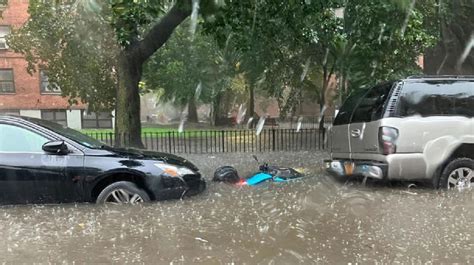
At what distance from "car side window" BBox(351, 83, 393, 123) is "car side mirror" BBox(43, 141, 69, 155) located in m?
4.36

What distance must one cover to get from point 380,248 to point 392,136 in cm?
260

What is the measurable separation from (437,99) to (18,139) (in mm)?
5996

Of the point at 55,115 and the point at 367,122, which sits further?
the point at 55,115

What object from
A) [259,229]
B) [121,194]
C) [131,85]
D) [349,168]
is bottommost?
[259,229]

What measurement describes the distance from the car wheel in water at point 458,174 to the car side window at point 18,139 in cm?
570

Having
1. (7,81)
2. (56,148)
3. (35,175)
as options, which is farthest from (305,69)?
(7,81)

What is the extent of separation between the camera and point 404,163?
7172mm

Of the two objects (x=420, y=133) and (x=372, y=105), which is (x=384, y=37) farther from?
(x=420, y=133)

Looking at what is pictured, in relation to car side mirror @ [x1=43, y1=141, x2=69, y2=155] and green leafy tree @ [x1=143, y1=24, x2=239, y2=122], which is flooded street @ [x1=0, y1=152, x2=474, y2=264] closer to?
car side mirror @ [x1=43, y1=141, x2=69, y2=155]

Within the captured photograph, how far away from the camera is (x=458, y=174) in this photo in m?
7.41

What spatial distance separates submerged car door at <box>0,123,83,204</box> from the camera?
21.2ft

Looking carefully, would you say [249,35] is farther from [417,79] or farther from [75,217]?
[75,217]

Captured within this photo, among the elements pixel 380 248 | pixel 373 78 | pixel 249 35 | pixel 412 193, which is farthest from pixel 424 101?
pixel 373 78

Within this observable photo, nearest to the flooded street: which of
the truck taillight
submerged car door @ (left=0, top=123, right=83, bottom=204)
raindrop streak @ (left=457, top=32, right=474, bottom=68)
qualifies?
submerged car door @ (left=0, top=123, right=83, bottom=204)
